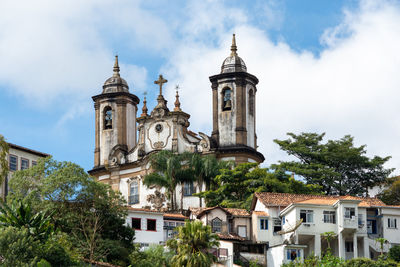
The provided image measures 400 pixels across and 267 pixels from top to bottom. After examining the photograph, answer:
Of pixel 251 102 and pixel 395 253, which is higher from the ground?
pixel 251 102

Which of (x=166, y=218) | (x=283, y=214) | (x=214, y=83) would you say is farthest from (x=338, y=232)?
(x=214, y=83)

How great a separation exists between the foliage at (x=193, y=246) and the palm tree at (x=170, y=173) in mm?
23943

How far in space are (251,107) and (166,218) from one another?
63.4 feet

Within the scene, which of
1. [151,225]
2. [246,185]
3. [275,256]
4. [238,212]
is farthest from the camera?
[246,185]

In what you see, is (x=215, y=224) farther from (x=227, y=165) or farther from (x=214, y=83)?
(x=214, y=83)

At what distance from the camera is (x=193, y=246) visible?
2137 inches

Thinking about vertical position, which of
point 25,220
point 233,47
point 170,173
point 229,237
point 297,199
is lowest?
point 229,237

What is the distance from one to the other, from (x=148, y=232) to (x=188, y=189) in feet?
48.5

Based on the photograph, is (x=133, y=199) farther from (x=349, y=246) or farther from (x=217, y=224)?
(x=349, y=246)

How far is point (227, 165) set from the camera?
257 feet

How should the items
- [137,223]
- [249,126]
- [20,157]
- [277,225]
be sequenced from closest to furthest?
[277,225]
[137,223]
[20,157]
[249,126]

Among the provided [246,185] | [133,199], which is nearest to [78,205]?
[246,185]

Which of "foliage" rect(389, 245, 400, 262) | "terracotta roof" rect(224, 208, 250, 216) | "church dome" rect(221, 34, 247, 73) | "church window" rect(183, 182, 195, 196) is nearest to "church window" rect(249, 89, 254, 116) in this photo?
"church dome" rect(221, 34, 247, 73)

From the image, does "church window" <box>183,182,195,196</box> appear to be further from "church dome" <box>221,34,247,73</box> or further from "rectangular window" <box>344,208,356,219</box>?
"rectangular window" <box>344,208,356,219</box>
